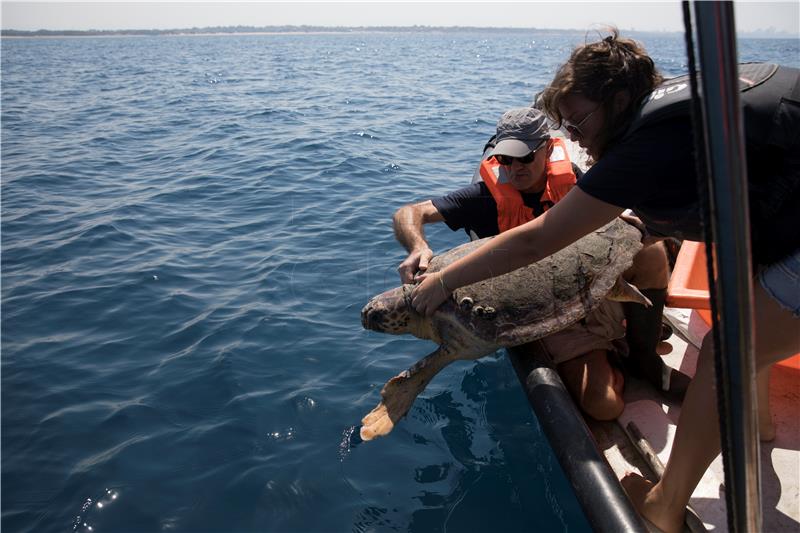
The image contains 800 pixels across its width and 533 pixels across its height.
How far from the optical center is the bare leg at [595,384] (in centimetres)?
346

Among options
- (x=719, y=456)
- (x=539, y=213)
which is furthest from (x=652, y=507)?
(x=539, y=213)

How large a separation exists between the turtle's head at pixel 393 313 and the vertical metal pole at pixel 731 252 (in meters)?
2.27

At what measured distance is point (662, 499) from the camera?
2.57 meters

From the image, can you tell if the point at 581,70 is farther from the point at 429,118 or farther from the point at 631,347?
the point at 429,118

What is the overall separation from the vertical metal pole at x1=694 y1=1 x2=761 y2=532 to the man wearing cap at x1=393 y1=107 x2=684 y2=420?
2.20 m

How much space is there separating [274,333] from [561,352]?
9.03 ft

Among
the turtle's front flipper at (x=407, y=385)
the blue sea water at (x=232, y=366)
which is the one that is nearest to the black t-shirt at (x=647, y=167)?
the blue sea water at (x=232, y=366)

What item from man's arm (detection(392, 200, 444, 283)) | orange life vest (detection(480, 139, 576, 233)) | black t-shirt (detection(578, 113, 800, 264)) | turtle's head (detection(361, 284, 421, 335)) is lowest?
turtle's head (detection(361, 284, 421, 335))

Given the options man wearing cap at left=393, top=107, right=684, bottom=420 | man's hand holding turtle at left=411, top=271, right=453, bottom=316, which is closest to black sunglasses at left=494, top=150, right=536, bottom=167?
man wearing cap at left=393, top=107, right=684, bottom=420

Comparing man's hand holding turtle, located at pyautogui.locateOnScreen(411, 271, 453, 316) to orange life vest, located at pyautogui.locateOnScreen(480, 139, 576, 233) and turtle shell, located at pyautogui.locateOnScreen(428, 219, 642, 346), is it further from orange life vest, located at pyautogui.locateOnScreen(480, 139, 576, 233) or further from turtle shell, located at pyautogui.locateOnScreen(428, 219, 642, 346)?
orange life vest, located at pyautogui.locateOnScreen(480, 139, 576, 233)

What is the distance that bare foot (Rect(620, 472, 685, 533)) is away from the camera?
257 cm

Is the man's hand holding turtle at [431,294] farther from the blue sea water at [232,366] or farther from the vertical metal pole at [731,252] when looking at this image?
the vertical metal pole at [731,252]

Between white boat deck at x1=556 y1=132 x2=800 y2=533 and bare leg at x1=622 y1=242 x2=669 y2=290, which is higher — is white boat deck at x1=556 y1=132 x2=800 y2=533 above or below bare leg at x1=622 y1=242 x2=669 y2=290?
below

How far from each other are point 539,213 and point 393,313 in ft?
4.05
